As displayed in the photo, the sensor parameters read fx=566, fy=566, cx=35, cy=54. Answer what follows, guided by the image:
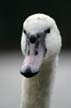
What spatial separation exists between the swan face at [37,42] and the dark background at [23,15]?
3.69m

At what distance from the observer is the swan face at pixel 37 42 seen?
6.02 feet

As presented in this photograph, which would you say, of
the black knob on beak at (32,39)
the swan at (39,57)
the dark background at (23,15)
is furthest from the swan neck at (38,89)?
the dark background at (23,15)

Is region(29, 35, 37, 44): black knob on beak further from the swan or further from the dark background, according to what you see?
the dark background

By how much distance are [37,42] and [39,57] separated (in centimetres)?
5

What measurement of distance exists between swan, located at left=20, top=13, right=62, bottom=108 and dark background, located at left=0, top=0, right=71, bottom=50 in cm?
351

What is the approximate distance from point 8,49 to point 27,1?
1.06m

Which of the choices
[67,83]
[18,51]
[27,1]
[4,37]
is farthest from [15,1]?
[67,83]

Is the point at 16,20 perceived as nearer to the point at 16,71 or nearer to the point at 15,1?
the point at 15,1

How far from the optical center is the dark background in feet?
18.9

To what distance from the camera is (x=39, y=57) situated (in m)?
1.87

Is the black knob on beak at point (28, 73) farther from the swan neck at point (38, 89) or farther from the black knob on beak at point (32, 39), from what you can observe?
the swan neck at point (38, 89)

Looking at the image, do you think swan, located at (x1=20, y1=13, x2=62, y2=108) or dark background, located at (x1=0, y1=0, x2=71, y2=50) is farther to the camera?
dark background, located at (x1=0, y1=0, x2=71, y2=50)

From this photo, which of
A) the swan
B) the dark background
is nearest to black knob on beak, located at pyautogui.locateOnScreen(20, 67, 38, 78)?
the swan

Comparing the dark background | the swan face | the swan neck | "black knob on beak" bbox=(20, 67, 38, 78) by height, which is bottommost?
the dark background
